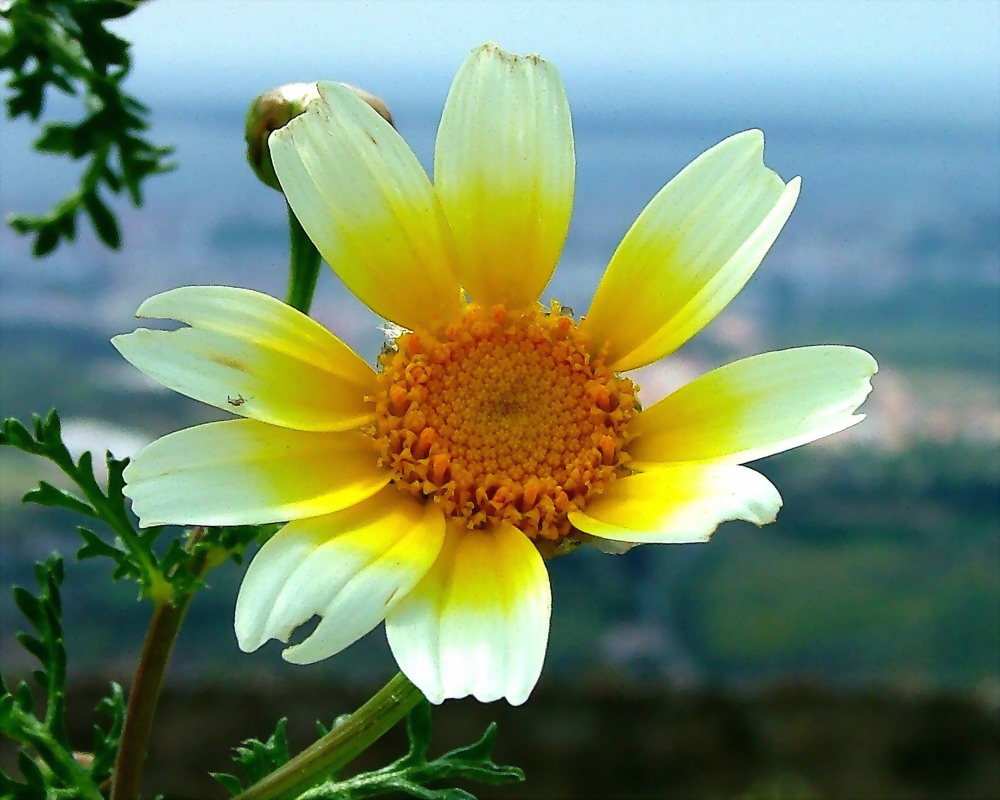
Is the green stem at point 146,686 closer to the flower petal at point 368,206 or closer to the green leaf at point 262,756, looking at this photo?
the green leaf at point 262,756

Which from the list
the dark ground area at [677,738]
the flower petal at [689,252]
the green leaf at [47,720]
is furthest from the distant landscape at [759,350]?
the flower petal at [689,252]

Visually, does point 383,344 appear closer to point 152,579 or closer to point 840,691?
point 152,579

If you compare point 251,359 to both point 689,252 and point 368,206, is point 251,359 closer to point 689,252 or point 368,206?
point 368,206

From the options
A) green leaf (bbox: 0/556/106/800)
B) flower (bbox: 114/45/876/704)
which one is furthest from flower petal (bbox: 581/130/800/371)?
green leaf (bbox: 0/556/106/800)

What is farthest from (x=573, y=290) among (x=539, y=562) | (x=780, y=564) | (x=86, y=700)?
(x=539, y=562)

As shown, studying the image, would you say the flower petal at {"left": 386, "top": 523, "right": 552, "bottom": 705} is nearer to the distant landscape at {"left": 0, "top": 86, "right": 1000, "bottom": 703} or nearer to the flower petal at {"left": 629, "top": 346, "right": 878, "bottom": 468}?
the flower petal at {"left": 629, "top": 346, "right": 878, "bottom": 468}

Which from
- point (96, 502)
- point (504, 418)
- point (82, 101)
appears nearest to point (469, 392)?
point (504, 418)
